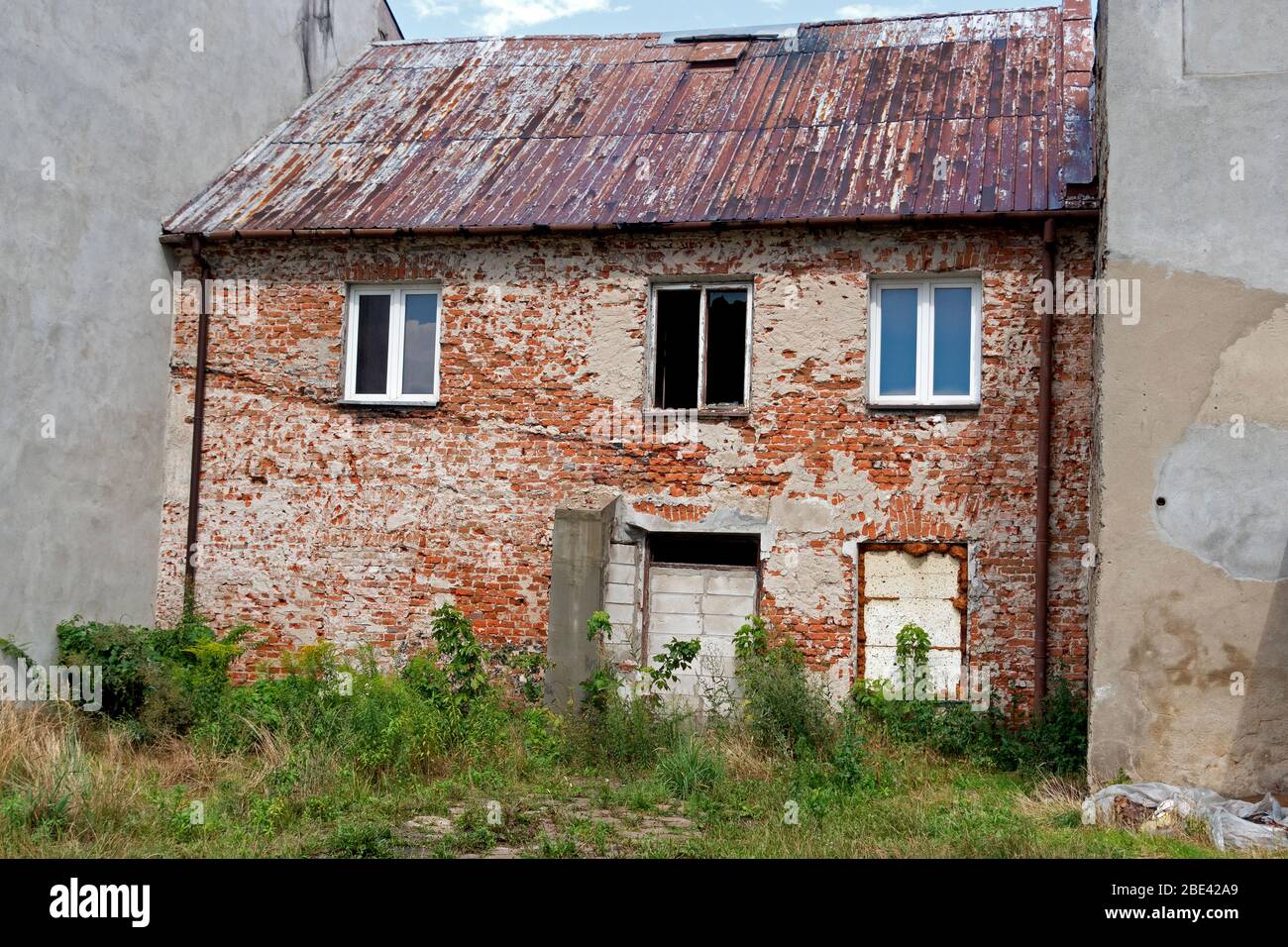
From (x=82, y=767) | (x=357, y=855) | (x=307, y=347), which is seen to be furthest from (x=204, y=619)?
(x=357, y=855)

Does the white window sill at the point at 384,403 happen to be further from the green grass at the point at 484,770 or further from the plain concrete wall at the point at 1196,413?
the plain concrete wall at the point at 1196,413

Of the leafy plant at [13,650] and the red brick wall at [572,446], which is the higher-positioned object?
the red brick wall at [572,446]

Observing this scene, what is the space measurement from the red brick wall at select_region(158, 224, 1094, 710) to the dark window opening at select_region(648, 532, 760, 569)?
293mm

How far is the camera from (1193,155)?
29.2ft

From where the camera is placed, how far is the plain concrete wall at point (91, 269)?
1066 cm

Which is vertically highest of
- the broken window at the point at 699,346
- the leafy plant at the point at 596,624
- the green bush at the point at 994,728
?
the broken window at the point at 699,346

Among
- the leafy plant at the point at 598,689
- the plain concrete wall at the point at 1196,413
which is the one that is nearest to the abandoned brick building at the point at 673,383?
the leafy plant at the point at 598,689


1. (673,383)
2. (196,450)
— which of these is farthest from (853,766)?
(196,450)

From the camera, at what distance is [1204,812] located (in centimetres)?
795

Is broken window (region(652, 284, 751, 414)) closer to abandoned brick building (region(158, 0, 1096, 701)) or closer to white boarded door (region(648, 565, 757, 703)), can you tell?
abandoned brick building (region(158, 0, 1096, 701))

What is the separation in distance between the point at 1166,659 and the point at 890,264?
4.44m

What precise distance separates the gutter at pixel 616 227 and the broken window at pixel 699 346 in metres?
0.63

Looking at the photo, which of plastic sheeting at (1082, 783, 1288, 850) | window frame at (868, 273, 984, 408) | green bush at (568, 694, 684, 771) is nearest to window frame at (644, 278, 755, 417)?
window frame at (868, 273, 984, 408)

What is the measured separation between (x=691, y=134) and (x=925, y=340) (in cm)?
359
